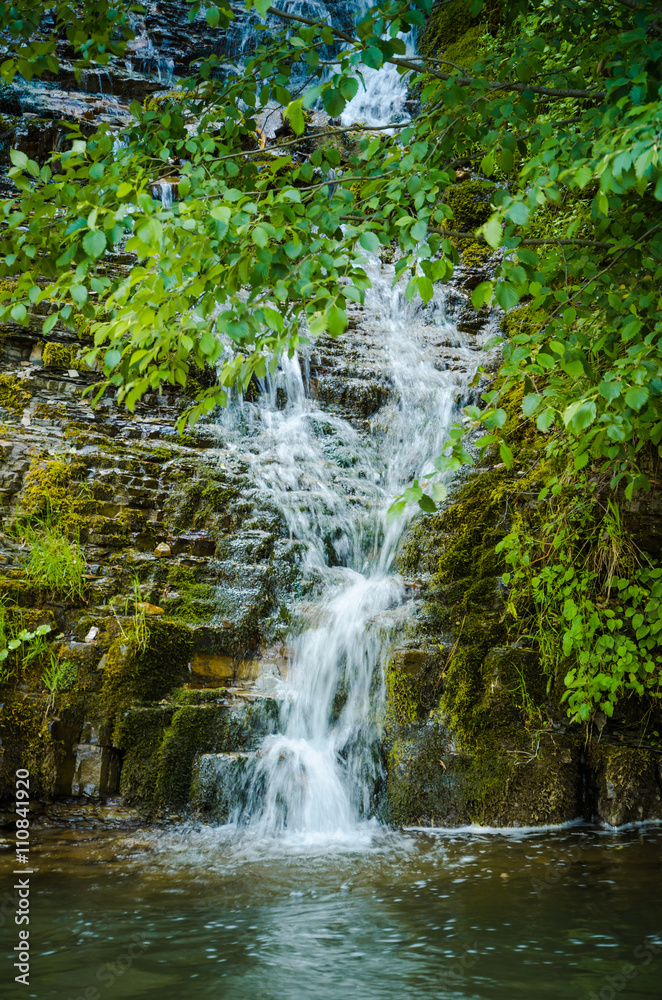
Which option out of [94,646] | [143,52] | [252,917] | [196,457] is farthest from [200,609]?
[143,52]

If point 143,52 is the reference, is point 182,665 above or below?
below

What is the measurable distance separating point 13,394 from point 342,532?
141 inches

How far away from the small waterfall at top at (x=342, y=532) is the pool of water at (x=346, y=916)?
1.21 ft

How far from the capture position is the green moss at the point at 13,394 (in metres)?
6.86

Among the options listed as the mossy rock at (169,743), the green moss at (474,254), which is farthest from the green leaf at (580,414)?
the green moss at (474,254)

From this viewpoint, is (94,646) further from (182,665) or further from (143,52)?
(143,52)

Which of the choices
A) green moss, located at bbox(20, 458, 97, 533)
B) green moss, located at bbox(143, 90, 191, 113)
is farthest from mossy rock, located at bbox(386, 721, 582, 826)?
green moss, located at bbox(143, 90, 191, 113)

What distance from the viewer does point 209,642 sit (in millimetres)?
5441

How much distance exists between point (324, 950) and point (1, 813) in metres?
2.63

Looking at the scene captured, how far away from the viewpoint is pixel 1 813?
4.54 m

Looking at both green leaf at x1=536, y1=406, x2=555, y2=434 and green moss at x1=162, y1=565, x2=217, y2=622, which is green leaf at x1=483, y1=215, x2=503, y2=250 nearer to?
green leaf at x1=536, y1=406, x2=555, y2=434

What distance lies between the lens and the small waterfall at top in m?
4.74

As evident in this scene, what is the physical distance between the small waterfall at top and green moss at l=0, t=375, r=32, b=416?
2.07 metres

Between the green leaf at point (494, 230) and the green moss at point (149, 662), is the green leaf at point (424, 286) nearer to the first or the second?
the green leaf at point (494, 230)
